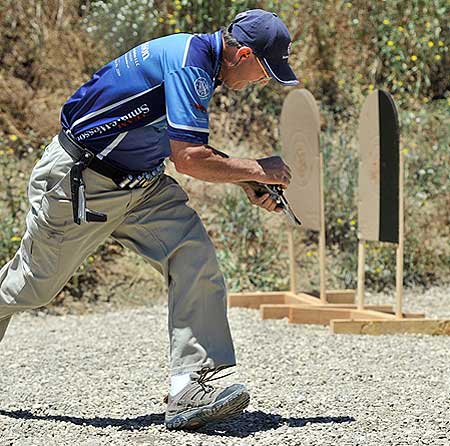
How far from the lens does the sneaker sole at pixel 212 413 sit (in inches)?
149

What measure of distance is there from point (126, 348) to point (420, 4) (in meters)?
5.65

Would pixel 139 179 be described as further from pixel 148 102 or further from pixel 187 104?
pixel 187 104

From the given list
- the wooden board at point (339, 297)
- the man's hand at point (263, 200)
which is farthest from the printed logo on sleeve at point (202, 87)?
the wooden board at point (339, 297)

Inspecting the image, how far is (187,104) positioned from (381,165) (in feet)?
10.2

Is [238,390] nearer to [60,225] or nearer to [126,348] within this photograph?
[60,225]

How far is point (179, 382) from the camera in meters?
3.85

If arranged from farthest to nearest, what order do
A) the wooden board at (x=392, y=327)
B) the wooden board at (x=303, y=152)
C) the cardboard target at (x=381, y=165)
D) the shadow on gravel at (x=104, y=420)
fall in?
the wooden board at (x=303, y=152)
the cardboard target at (x=381, y=165)
the wooden board at (x=392, y=327)
the shadow on gravel at (x=104, y=420)

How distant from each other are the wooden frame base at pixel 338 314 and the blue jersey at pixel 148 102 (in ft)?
8.55

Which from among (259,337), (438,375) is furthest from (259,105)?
(438,375)

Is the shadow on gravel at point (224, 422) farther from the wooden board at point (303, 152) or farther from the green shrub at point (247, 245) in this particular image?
the green shrub at point (247, 245)

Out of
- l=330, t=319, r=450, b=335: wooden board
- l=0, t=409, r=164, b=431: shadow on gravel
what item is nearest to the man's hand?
l=0, t=409, r=164, b=431: shadow on gravel

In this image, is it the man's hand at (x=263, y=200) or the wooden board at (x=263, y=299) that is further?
the wooden board at (x=263, y=299)

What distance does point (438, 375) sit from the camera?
194 inches

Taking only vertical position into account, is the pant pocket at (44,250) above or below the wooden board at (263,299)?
above
